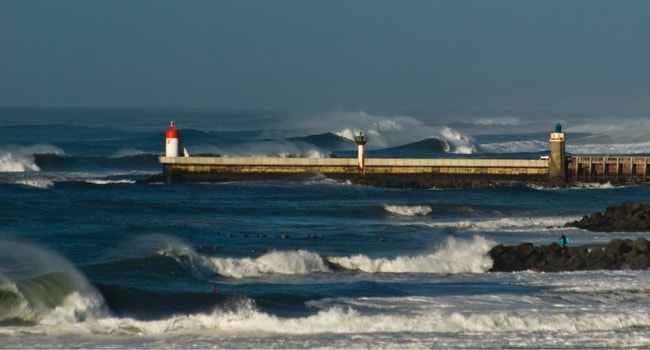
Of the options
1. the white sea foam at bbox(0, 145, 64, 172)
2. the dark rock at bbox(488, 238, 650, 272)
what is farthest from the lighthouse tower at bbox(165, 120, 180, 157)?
the dark rock at bbox(488, 238, 650, 272)

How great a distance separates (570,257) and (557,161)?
1941 centimetres

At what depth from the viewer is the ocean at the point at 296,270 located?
1919 centimetres

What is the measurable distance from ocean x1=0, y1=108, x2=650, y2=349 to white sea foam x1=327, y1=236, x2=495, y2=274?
1.4 inches

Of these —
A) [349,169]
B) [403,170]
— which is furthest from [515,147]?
[349,169]

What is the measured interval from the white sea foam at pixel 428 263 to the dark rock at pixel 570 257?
290 mm

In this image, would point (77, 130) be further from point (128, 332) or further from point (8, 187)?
point (128, 332)

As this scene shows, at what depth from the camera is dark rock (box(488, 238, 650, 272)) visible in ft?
83.6

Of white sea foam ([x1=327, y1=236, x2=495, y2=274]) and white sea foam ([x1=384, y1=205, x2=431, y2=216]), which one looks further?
white sea foam ([x1=384, y1=205, x2=431, y2=216])

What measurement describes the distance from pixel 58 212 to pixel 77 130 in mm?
60568

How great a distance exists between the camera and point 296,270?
1006 inches

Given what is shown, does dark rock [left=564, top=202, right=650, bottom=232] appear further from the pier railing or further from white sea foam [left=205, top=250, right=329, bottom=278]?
the pier railing

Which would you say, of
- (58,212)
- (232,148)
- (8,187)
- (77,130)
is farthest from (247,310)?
(77,130)

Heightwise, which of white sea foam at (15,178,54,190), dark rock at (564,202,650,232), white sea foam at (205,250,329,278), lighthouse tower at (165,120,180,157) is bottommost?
white sea foam at (205,250,329,278)

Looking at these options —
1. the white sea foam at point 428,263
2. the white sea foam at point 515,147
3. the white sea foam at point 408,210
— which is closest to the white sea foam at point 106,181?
the white sea foam at point 408,210
